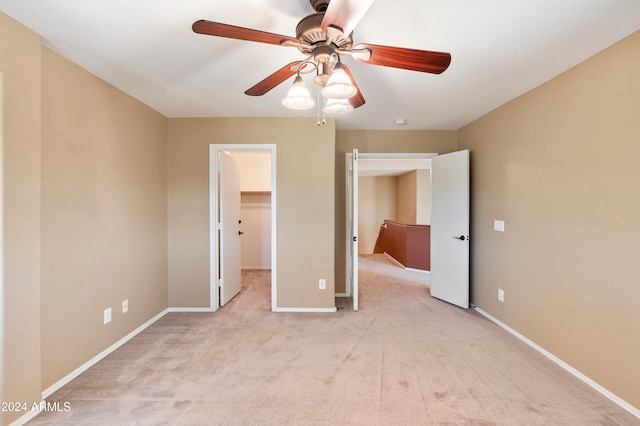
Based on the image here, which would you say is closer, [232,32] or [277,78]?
[232,32]

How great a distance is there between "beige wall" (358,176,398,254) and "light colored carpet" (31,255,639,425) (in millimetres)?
5905

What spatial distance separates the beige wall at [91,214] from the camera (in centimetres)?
198

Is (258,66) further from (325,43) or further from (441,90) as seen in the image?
(441,90)

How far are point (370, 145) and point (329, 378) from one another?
299 cm

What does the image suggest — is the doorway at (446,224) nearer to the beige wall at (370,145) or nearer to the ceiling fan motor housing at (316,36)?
the beige wall at (370,145)

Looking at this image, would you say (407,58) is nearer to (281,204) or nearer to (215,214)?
(281,204)

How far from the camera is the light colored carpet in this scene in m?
1.74

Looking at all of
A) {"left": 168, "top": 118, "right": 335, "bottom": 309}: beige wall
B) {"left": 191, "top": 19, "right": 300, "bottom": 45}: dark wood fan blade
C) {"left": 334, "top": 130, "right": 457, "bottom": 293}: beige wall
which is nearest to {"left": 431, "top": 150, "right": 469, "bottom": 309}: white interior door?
{"left": 334, "top": 130, "right": 457, "bottom": 293}: beige wall

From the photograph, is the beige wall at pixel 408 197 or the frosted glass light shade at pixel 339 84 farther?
the beige wall at pixel 408 197

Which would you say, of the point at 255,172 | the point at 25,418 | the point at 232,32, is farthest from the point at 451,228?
the point at 25,418

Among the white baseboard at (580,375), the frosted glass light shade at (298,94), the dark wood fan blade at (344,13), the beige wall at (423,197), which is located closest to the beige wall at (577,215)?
the white baseboard at (580,375)

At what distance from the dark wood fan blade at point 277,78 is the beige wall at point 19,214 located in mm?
1316

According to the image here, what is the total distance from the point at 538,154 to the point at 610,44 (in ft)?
2.89

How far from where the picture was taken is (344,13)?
3.67 feet
